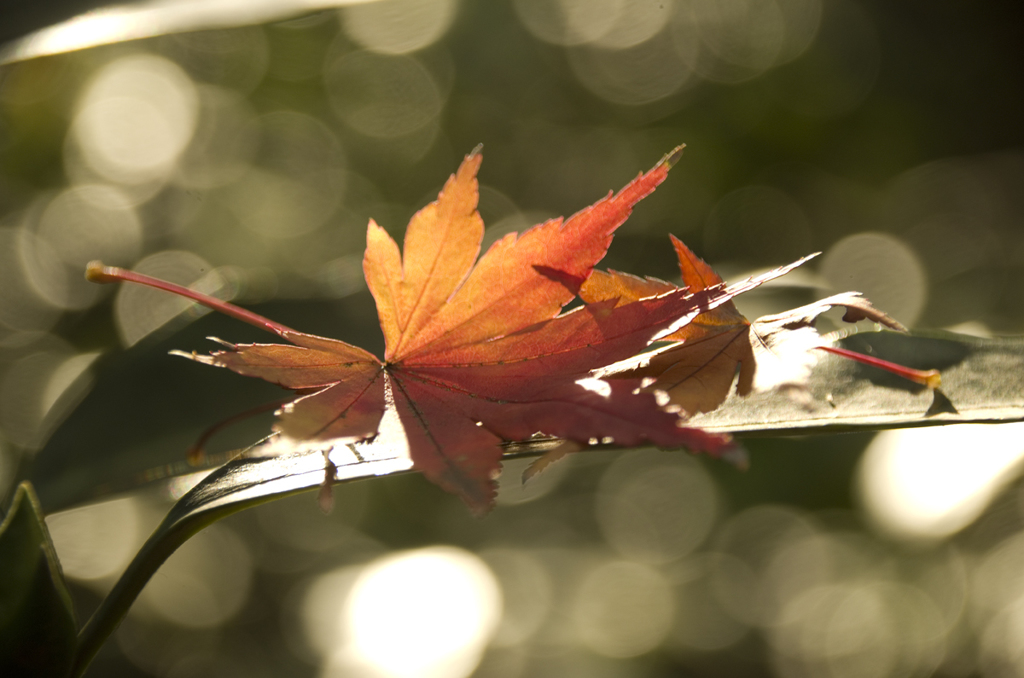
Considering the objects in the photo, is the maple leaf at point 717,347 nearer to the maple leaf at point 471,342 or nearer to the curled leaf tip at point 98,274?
the maple leaf at point 471,342

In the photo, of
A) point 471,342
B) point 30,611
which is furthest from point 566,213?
point 30,611

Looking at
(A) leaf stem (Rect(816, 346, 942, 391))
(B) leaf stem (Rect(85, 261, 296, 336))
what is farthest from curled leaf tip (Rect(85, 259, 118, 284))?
(A) leaf stem (Rect(816, 346, 942, 391))

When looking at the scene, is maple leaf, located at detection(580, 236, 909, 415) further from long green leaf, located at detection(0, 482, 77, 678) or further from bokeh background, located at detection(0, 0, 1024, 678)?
bokeh background, located at detection(0, 0, 1024, 678)

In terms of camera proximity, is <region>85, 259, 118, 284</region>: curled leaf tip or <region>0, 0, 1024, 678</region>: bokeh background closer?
<region>85, 259, 118, 284</region>: curled leaf tip

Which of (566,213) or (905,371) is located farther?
(566,213)

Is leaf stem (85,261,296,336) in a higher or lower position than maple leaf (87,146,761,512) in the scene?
higher

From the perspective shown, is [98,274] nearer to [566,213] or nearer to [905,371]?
[905,371]
